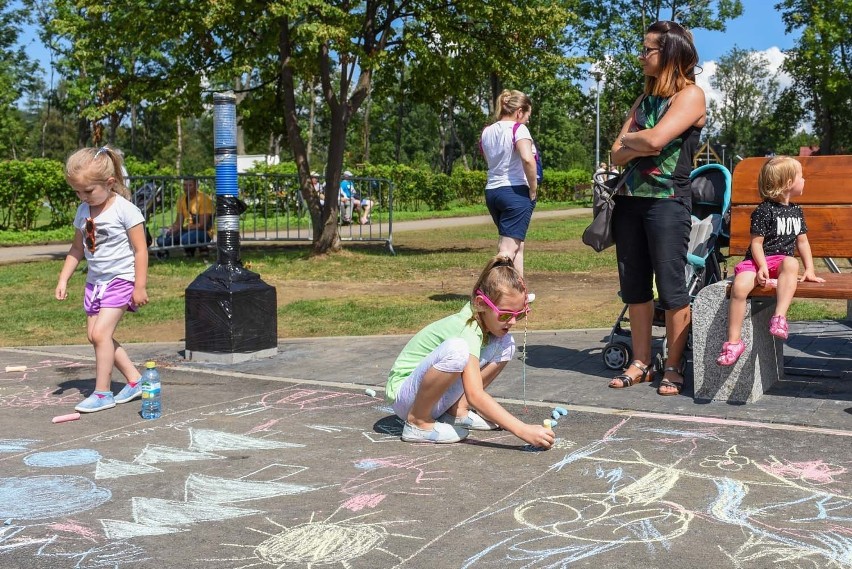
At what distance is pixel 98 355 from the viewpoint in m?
5.51

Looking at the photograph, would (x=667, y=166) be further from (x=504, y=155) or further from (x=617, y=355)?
(x=504, y=155)

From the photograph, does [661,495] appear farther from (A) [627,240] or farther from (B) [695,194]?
(B) [695,194]

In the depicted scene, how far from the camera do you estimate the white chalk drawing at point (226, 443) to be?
4664 mm

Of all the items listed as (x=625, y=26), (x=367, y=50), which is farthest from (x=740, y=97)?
(x=367, y=50)

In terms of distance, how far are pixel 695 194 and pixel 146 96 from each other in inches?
516

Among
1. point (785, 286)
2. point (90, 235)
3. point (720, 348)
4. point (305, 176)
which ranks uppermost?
point (305, 176)

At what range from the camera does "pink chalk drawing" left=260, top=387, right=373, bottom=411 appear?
5574mm

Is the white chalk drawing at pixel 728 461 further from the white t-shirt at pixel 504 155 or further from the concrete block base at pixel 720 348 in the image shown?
the white t-shirt at pixel 504 155

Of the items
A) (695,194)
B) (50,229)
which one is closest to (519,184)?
(695,194)

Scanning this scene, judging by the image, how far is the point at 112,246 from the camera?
5.58m

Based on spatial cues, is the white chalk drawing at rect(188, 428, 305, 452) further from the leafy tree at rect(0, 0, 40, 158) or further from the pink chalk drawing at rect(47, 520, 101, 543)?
the leafy tree at rect(0, 0, 40, 158)

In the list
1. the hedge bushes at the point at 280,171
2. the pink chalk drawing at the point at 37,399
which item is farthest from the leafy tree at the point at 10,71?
the pink chalk drawing at the point at 37,399

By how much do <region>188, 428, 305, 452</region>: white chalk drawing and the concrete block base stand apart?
7.72ft

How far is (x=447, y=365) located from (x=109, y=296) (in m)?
2.28
